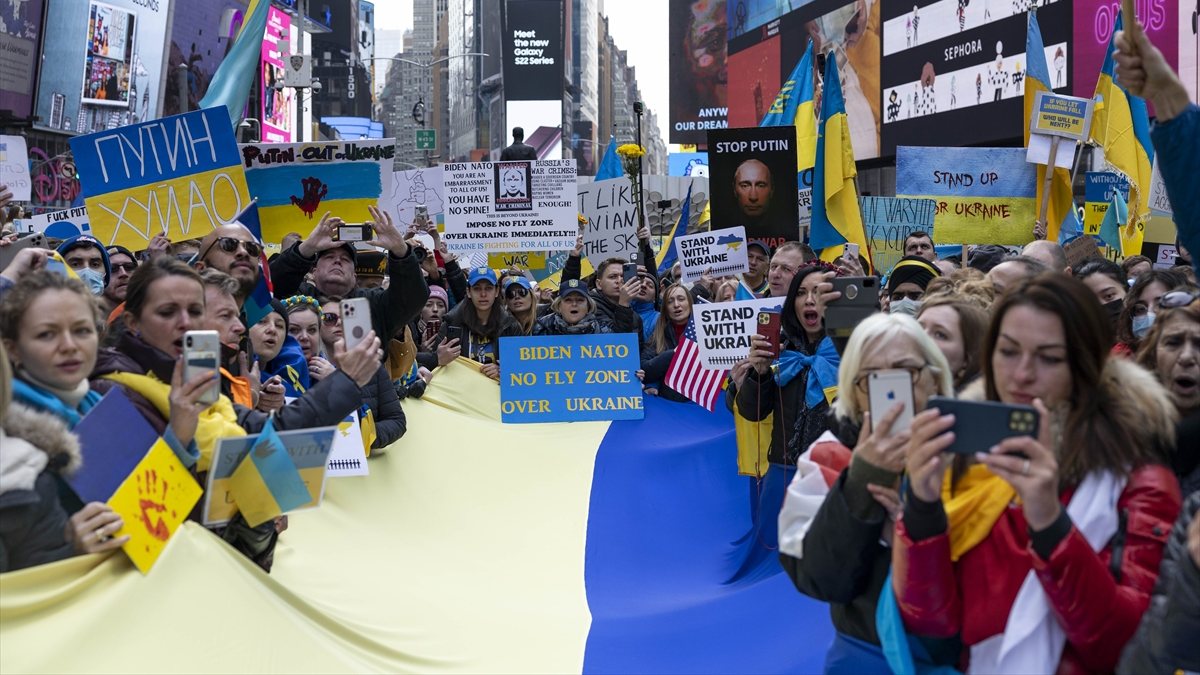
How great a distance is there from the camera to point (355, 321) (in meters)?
4.80

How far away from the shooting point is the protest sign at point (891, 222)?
14.6 m

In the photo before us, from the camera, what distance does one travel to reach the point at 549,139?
355 feet

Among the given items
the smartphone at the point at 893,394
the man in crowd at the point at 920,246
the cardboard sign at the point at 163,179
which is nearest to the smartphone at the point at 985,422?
the smartphone at the point at 893,394

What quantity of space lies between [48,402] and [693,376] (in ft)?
18.2

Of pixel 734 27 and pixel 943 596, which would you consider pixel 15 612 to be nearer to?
→ pixel 943 596

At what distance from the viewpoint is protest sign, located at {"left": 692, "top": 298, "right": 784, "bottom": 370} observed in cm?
771

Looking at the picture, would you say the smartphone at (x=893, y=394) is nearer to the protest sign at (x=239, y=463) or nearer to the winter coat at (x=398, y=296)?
the protest sign at (x=239, y=463)

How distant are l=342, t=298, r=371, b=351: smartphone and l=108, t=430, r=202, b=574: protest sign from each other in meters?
0.77

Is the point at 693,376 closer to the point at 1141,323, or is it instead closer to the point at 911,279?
the point at 911,279

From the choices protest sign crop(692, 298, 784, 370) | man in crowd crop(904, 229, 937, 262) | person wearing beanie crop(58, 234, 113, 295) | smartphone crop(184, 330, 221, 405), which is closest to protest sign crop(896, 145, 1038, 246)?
man in crowd crop(904, 229, 937, 262)

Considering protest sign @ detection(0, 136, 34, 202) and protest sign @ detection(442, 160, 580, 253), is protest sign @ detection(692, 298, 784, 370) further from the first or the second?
protest sign @ detection(0, 136, 34, 202)

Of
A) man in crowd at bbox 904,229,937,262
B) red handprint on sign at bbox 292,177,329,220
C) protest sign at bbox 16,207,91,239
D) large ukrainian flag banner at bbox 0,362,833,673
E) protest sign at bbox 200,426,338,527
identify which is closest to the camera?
large ukrainian flag banner at bbox 0,362,833,673

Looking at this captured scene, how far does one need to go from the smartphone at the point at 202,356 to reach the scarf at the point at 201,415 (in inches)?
6.5

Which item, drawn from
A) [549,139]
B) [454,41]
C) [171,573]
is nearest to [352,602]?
[171,573]
